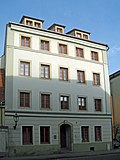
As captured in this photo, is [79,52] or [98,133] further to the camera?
[79,52]

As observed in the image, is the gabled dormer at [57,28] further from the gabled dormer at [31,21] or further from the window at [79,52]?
the window at [79,52]

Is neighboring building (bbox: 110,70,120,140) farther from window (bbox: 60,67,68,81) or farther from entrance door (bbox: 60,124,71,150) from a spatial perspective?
window (bbox: 60,67,68,81)

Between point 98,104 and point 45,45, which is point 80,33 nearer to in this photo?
point 45,45

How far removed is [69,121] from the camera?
103 ft

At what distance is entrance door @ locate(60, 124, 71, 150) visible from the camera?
104ft

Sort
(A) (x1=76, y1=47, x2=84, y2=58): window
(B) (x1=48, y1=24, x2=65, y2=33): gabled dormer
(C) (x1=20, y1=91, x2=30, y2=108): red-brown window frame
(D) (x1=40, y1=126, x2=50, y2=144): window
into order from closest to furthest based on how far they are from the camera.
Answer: (C) (x1=20, y1=91, x2=30, y2=108): red-brown window frame, (D) (x1=40, y1=126, x2=50, y2=144): window, (B) (x1=48, y1=24, x2=65, y2=33): gabled dormer, (A) (x1=76, y1=47, x2=84, y2=58): window

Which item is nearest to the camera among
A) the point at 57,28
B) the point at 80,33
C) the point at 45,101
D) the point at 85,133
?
the point at 45,101

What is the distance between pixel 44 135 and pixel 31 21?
13779mm

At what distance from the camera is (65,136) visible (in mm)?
32094

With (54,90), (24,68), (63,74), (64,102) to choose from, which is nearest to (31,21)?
(24,68)

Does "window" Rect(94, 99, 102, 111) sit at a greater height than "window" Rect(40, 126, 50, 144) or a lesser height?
greater

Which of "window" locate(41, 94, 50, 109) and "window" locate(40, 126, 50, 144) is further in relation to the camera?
"window" locate(41, 94, 50, 109)

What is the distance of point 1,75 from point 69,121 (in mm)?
9502

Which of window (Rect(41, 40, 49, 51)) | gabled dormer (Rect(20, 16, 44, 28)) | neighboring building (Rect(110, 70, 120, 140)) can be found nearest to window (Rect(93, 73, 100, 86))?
window (Rect(41, 40, 49, 51))
